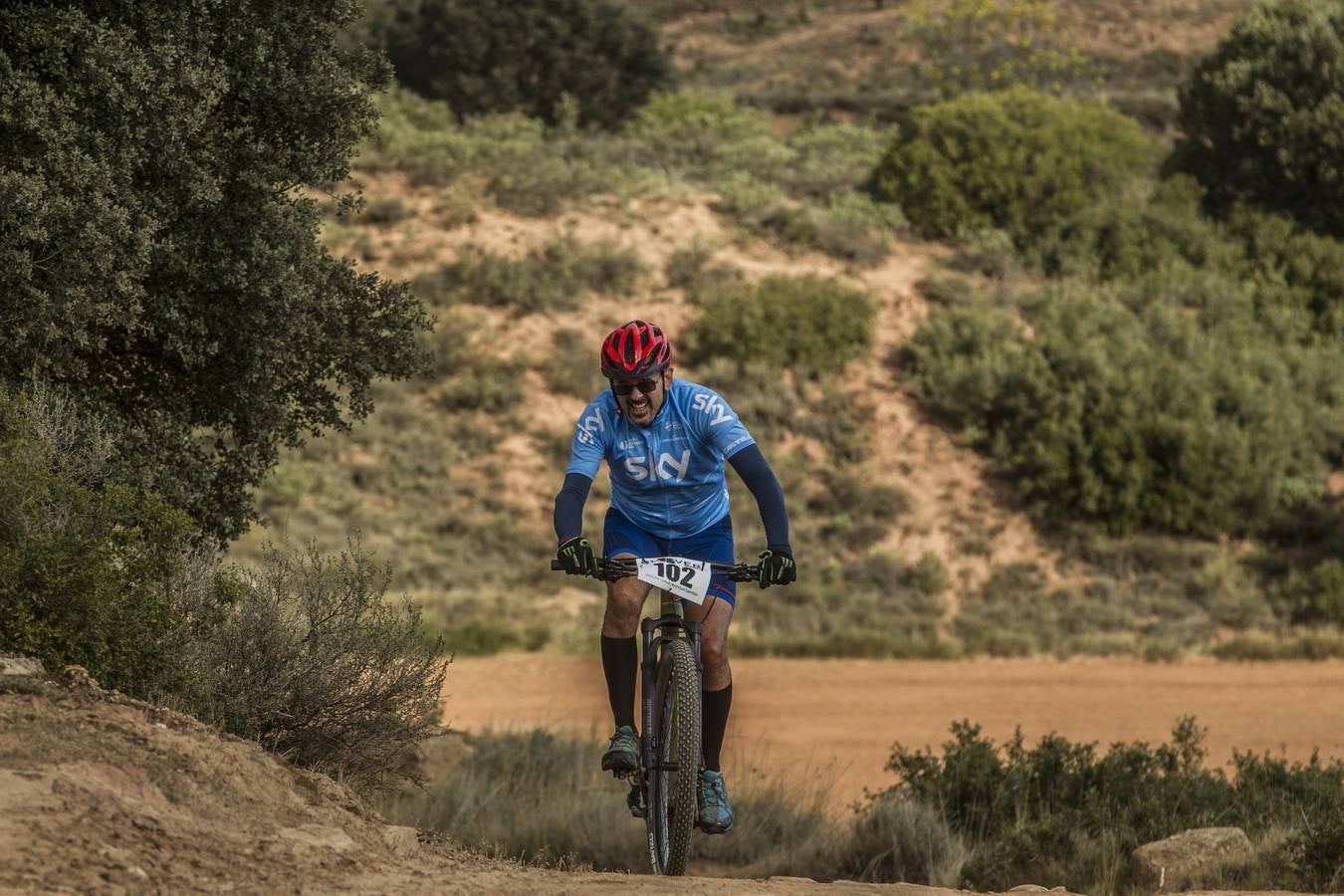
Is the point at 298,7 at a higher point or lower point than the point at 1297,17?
lower

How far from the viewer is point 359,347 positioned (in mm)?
11211

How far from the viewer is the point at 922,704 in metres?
17.4

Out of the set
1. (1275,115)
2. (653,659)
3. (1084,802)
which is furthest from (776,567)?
(1275,115)

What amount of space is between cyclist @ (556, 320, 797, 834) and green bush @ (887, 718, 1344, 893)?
3.24 meters

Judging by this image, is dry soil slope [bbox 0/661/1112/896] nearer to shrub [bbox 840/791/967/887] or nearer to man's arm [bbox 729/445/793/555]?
man's arm [bbox 729/445/793/555]

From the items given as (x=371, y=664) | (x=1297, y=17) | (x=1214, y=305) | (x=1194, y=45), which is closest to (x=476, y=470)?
(x=1214, y=305)

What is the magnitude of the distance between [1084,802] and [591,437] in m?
5.20

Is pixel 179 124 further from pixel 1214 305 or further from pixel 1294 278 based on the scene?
pixel 1294 278

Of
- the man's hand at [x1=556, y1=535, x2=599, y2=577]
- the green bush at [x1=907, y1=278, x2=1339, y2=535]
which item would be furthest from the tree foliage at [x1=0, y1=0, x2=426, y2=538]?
the green bush at [x1=907, y1=278, x2=1339, y2=535]

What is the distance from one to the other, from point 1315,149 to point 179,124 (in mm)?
26203

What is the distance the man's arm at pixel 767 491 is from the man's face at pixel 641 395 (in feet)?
1.29

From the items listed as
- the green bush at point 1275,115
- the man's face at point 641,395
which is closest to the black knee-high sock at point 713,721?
the man's face at point 641,395

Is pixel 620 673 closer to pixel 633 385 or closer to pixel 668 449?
pixel 668 449

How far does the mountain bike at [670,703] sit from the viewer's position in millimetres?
6922
